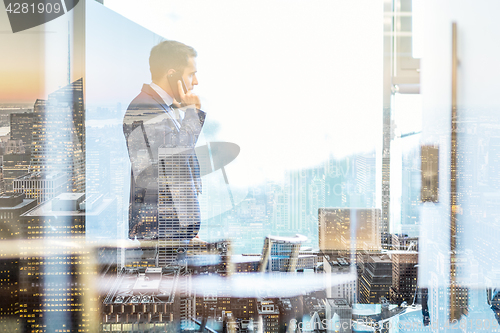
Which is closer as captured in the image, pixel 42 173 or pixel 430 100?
pixel 42 173

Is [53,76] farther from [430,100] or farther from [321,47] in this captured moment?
[430,100]

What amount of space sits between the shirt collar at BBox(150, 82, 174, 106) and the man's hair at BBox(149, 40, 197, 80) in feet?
→ 0.15

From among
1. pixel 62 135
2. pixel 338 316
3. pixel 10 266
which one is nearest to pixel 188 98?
pixel 62 135

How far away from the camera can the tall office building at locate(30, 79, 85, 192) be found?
2.08 meters

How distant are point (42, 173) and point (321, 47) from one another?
1.75 metres

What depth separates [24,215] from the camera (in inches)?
80.7

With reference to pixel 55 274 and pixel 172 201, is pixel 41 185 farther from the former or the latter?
pixel 172 201

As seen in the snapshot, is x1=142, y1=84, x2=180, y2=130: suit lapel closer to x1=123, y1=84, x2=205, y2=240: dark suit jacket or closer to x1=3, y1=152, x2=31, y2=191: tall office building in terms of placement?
x1=123, y1=84, x2=205, y2=240: dark suit jacket

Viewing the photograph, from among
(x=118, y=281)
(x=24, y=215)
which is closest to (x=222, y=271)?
(x=118, y=281)

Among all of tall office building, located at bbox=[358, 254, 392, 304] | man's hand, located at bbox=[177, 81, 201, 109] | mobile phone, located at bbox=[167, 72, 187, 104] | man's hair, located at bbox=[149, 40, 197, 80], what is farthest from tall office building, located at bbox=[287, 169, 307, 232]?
man's hair, located at bbox=[149, 40, 197, 80]
